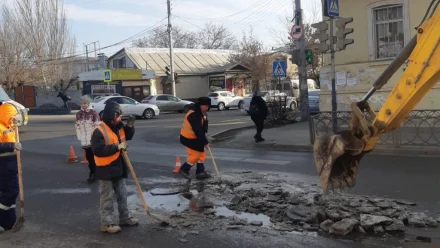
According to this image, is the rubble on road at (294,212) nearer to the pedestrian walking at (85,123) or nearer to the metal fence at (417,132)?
the pedestrian walking at (85,123)

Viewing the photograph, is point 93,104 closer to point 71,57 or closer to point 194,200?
point 194,200

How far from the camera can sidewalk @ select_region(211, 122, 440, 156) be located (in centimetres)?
1136

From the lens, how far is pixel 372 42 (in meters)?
16.2

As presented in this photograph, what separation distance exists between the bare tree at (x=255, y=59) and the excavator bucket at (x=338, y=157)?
36091mm

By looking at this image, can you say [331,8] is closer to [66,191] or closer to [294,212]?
[294,212]

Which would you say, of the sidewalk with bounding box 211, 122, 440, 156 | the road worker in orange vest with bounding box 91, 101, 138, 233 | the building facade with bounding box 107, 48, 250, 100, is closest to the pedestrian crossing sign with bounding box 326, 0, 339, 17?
the sidewalk with bounding box 211, 122, 440, 156

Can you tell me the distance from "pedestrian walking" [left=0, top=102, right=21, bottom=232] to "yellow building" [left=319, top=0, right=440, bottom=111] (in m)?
12.7

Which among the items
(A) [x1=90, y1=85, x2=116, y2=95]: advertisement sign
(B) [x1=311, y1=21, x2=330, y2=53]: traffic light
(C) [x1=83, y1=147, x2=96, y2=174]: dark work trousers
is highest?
Answer: (B) [x1=311, y1=21, x2=330, y2=53]: traffic light

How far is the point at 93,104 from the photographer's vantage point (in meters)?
26.5

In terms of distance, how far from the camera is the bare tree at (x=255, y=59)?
43969 mm

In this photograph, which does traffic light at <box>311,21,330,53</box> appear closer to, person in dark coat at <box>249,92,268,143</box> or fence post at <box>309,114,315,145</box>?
fence post at <box>309,114,315,145</box>

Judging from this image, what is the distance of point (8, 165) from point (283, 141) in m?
9.52

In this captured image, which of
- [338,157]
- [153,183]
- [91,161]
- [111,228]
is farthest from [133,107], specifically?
[338,157]

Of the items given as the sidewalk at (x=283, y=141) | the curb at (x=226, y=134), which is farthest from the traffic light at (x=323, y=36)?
the curb at (x=226, y=134)
